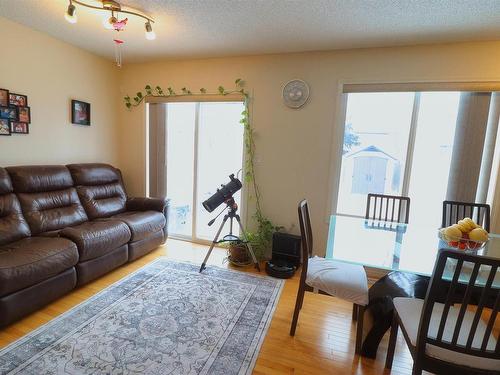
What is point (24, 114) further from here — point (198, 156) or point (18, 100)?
point (198, 156)

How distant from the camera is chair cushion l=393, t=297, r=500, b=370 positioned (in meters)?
1.18

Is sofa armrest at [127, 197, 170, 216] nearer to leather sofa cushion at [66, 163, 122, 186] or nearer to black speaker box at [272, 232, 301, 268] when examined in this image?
leather sofa cushion at [66, 163, 122, 186]

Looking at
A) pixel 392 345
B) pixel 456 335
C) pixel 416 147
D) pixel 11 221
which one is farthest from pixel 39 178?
pixel 416 147

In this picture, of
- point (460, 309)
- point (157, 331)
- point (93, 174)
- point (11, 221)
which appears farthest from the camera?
point (93, 174)

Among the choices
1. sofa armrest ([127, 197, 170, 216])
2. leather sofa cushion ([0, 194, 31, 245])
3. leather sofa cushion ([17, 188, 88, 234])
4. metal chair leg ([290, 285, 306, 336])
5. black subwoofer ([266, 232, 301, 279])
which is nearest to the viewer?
metal chair leg ([290, 285, 306, 336])

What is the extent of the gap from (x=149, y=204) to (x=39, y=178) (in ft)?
3.79

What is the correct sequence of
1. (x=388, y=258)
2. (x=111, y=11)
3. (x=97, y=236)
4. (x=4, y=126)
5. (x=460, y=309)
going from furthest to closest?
(x=4, y=126) → (x=97, y=236) → (x=111, y=11) → (x=388, y=258) → (x=460, y=309)

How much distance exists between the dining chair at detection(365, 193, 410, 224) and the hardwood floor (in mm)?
908

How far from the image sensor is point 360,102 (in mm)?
2963

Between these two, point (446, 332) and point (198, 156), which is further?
point (198, 156)

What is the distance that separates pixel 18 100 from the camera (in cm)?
269

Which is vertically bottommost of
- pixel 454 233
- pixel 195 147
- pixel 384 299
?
pixel 384 299

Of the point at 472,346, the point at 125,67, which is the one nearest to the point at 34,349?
the point at 472,346

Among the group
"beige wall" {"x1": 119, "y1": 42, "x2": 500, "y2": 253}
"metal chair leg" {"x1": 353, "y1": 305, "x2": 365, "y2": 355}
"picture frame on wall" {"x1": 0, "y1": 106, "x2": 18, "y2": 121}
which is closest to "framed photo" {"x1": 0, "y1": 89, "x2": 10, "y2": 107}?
"picture frame on wall" {"x1": 0, "y1": 106, "x2": 18, "y2": 121}
